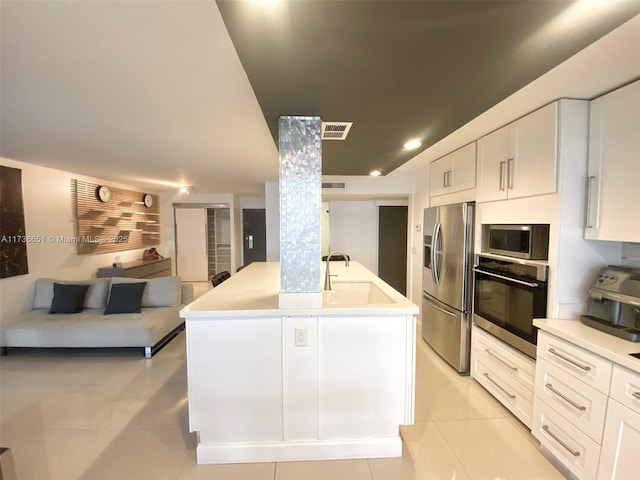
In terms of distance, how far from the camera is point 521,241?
2.15 metres

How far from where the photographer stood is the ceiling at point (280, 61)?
36.3 inches

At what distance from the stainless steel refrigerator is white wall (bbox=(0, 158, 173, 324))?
16.1ft

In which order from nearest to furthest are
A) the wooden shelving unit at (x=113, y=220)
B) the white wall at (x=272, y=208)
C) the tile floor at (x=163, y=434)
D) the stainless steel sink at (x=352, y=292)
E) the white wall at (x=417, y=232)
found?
the tile floor at (x=163, y=434) < the stainless steel sink at (x=352, y=292) < the white wall at (x=417, y=232) < the wooden shelving unit at (x=113, y=220) < the white wall at (x=272, y=208)

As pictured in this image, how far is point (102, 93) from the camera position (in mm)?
1760

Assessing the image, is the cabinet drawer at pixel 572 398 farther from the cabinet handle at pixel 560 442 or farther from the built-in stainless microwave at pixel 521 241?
the built-in stainless microwave at pixel 521 241

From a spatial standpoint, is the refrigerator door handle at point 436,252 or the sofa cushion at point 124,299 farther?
the sofa cushion at point 124,299

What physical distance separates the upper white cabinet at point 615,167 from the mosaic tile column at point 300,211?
167cm

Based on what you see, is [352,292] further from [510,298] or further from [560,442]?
[560,442]

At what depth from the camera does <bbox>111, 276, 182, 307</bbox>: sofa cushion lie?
384 cm

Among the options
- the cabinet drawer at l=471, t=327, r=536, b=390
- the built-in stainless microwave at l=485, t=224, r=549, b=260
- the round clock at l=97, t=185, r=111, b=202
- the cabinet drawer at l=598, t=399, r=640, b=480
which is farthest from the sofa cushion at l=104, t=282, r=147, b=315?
the cabinet drawer at l=598, t=399, r=640, b=480

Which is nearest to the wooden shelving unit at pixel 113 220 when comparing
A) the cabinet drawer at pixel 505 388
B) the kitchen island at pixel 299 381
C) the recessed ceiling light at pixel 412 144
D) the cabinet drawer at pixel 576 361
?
the kitchen island at pixel 299 381

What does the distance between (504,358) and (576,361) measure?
29.0 inches

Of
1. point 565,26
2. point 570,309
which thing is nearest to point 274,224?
point 570,309

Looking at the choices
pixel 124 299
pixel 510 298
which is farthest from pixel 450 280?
pixel 124 299
